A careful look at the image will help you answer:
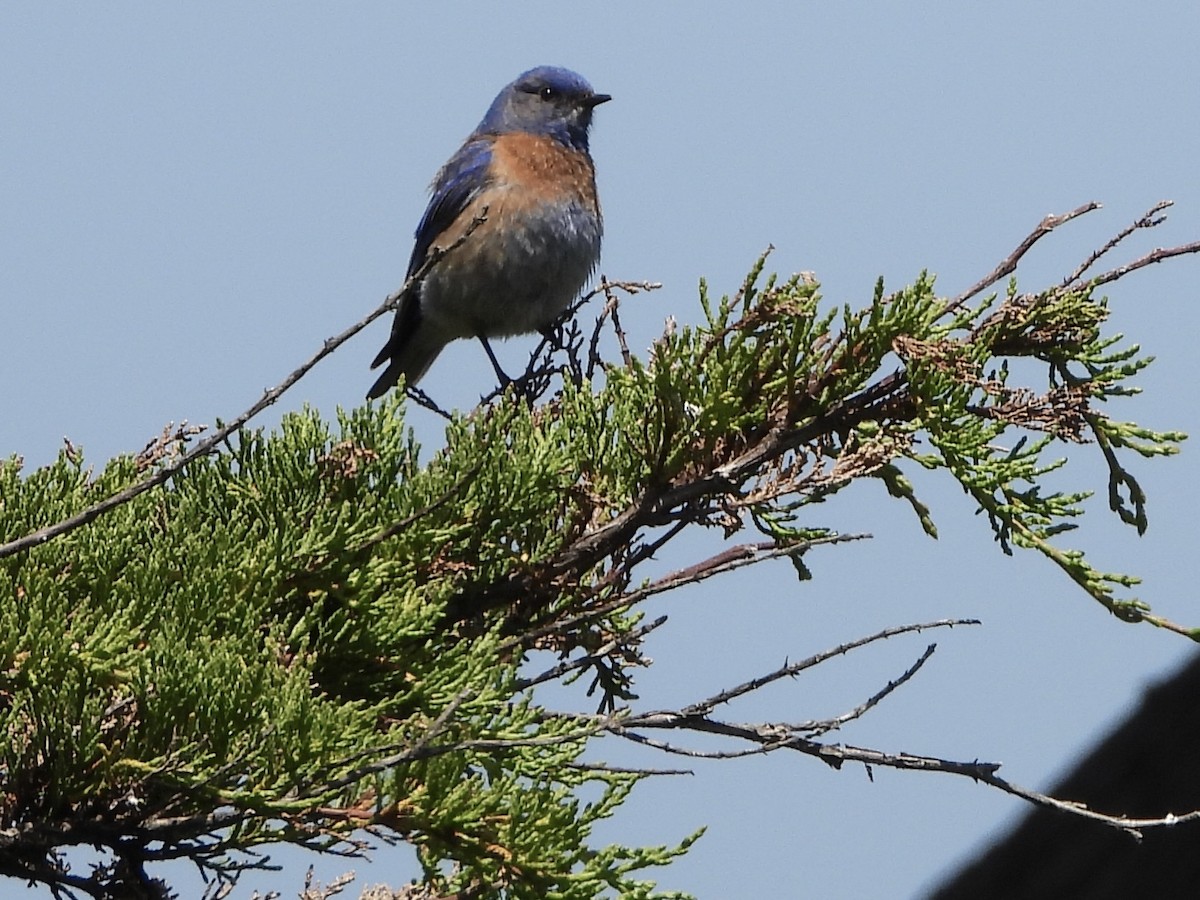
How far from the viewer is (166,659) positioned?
2.26 meters

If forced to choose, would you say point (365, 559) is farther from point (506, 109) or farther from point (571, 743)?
point (506, 109)

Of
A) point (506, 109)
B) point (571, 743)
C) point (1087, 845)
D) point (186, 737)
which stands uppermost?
point (506, 109)

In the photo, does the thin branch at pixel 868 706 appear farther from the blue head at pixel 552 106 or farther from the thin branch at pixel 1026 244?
the blue head at pixel 552 106

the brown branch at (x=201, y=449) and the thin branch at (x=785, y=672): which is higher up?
the brown branch at (x=201, y=449)

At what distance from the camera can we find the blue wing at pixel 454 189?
6.64m

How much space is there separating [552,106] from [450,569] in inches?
182

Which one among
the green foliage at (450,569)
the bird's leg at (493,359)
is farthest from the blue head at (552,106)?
the green foliage at (450,569)

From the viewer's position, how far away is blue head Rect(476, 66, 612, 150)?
6906 millimetres

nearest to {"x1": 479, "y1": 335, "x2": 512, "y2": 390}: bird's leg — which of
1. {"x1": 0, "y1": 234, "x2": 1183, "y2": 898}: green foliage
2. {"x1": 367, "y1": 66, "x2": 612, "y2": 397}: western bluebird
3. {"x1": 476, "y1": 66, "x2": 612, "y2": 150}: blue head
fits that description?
{"x1": 367, "y1": 66, "x2": 612, "y2": 397}: western bluebird

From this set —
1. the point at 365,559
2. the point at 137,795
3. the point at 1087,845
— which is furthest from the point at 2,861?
the point at 1087,845

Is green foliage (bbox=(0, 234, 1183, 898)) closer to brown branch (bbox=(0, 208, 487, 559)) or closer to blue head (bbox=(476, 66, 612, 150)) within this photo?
brown branch (bbox=(0, 208, 487, 559))

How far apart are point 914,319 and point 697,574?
626mm

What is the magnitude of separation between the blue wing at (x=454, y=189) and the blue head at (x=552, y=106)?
20 centimetres

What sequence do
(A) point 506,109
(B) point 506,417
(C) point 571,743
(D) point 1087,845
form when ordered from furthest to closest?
(A) point 506,109 → (B) point 506,417 → (C) point 571,743 → (D) point 1087,845
